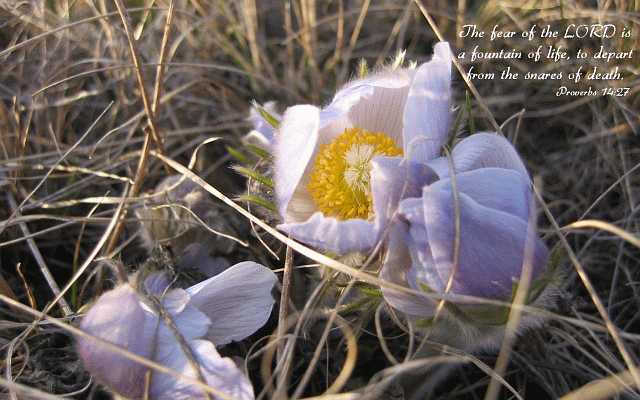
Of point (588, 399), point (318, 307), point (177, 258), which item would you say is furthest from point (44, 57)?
point (588, 399)

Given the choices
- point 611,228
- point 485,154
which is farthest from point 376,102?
point 611,228

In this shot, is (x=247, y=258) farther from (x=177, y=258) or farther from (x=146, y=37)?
(x=146, y=37)

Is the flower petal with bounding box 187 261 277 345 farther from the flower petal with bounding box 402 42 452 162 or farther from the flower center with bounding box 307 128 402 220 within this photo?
the flower petal with bounding box 402 42 452 162

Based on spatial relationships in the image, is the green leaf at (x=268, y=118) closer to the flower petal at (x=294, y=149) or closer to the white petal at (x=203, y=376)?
the flower petal at (x=294, y=149)

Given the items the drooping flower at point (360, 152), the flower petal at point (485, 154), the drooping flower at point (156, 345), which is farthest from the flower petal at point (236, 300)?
the flower petal at point (485, 154)

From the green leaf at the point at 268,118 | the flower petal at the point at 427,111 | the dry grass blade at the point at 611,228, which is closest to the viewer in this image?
the dry grass blade at the point at 611,228
